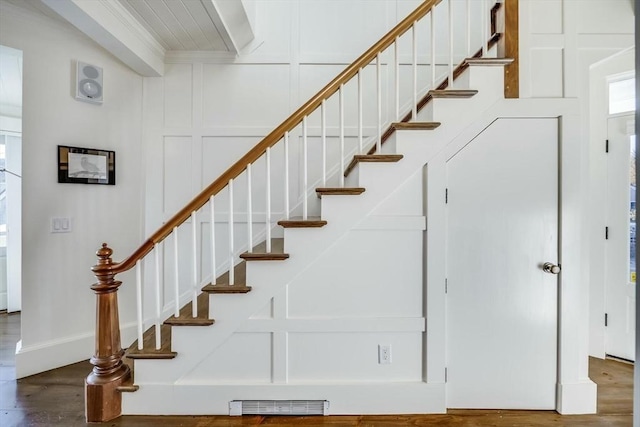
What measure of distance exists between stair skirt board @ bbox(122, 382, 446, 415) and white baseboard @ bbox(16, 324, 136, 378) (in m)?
1.22

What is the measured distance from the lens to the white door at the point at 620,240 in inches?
103

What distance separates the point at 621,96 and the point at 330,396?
329 centimetres

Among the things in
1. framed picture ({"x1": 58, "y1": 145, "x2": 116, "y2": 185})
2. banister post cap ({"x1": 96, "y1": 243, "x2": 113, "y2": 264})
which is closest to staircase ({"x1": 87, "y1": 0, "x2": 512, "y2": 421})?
banister post cap ({"x1": 96, "y1": 243, "x2": 113, "y2": 264})

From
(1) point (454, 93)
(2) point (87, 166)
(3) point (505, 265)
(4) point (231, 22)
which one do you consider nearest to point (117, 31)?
(4) point (231, 22)

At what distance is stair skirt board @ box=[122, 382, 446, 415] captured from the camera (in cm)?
200

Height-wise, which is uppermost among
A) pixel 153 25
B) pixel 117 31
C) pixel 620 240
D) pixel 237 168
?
pixel 153 25

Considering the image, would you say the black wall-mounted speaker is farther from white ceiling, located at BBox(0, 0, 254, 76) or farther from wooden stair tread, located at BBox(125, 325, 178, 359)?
wooden stair tread, located at BBox(125, 325, 178, 359)

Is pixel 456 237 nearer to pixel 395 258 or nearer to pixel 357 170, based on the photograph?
pixel 395 258

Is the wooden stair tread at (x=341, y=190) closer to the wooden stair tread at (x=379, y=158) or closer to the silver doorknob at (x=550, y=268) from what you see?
the wooden stair tread at (x=379, y=158)

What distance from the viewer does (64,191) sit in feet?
8.57

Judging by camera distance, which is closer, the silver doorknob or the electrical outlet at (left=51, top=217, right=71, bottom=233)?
the silver doorknob

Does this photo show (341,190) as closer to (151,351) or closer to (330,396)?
(330,396)

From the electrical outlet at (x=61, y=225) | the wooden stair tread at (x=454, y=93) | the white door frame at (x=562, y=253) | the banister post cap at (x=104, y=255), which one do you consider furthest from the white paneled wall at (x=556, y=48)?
the electrical outlet at (x=61, y=225)

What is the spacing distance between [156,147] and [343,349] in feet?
7.77
